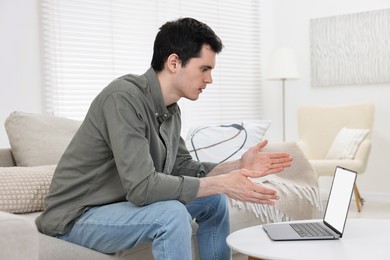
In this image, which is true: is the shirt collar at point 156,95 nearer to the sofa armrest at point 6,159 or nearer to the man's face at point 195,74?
the man's face at point 195,74

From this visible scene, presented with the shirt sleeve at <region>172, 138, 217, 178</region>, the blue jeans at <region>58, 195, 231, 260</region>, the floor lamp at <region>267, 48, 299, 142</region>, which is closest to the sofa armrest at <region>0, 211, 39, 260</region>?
the blue jeans at <region>58, 195, 231, 260</region>

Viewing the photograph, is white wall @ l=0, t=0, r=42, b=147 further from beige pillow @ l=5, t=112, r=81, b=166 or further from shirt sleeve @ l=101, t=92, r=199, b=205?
shirt sleeve @ l=101, t=92, r=199, b=205

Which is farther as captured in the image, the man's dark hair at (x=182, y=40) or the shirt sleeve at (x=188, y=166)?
the shirt sleeve at (x=188, y=166)

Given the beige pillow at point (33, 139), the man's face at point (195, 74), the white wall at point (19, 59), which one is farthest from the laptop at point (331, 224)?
the white wall at point (19, 59)

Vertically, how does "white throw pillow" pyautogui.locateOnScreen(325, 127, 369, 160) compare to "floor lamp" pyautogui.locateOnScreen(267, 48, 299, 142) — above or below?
below

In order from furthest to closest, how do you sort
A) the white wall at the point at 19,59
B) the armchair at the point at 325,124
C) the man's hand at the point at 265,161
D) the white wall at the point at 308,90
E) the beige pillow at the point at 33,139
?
the white wall at the point at 308,90 → the armchair at the point at 325,124 → the white wall at the point at 19,59 → the beige pillow at the point at 33,139 → the man's hand at the point at 265,161

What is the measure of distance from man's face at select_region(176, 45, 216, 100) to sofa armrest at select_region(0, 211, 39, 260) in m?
0.94

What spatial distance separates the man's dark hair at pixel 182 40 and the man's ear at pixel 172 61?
0.03 feet

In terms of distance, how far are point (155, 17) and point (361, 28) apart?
1775 mm

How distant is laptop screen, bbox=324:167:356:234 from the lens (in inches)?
75.0

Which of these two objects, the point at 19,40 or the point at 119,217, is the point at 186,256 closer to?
the point at 119,217

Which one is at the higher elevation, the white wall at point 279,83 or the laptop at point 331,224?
the white wall at point 279,83

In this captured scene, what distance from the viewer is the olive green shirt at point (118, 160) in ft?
5.91

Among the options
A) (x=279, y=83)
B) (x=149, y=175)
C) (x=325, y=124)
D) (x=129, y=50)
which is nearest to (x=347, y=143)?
(x=325, y=124)
